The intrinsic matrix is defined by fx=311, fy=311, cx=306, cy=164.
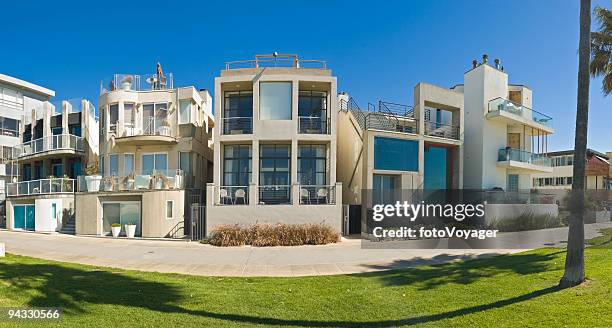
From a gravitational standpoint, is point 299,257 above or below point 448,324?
below

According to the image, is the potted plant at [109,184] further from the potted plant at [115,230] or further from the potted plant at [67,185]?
the potted plant at [67,185]

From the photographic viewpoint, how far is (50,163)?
85.9 feet

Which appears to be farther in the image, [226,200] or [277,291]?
[226,200]

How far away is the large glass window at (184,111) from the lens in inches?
818

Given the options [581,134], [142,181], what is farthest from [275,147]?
[581,134]

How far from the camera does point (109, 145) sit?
20.6m

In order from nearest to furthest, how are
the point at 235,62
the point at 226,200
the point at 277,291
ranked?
the point at 277,291
the point at 226,200
the point at 235,62

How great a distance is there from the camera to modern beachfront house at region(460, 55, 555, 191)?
76.1 ft

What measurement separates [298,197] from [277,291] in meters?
9.13

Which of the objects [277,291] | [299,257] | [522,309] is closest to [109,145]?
[299,257]

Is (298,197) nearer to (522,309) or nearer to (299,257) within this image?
(299,257)

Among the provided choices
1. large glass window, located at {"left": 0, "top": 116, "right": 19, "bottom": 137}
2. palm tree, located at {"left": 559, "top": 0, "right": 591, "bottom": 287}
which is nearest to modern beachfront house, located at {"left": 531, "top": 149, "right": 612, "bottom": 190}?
palm tree, located at {"left": 559, "top": 0, "right": 591, "bottom": 287}

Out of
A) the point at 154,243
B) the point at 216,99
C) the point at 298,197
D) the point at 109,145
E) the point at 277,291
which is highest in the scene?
the point at 216,99

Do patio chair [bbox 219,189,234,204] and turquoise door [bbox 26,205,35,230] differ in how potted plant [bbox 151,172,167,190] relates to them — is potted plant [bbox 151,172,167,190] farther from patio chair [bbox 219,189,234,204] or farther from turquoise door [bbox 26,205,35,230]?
turquoise door [bbox 26,205,35,230]
